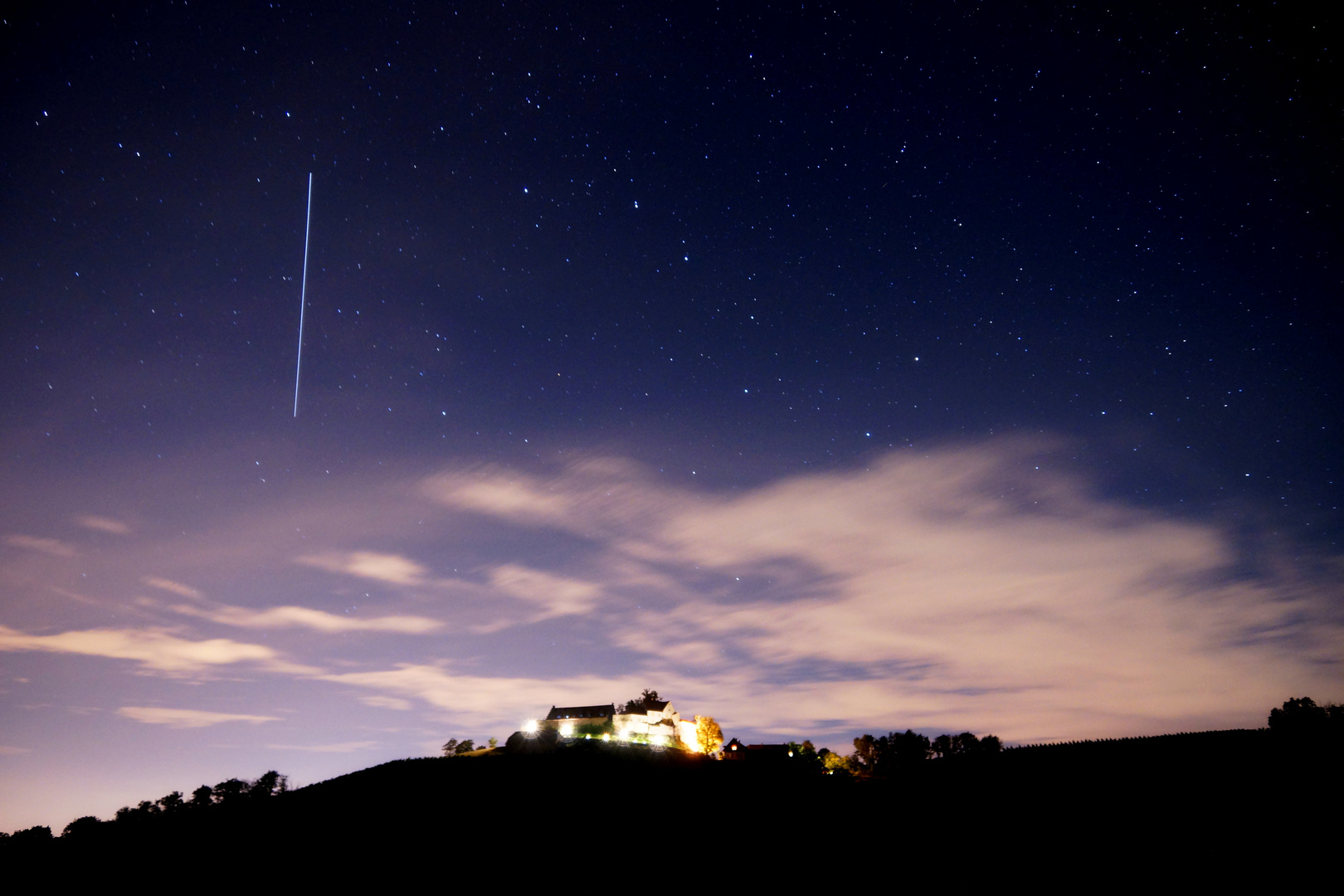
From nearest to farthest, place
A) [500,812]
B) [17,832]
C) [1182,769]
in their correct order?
1. [1182,769]
2. [500,812]
3. [17,832]

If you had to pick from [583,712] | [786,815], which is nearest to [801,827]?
[786,815]

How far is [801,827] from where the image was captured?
35.1 metres

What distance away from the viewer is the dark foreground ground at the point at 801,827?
26.4 m

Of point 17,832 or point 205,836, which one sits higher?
point 205,836

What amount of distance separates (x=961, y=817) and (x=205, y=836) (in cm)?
5468

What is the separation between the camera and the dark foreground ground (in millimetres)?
26406

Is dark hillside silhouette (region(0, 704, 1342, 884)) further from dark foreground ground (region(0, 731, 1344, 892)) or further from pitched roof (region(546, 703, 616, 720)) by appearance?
pitched roof (region(546, 703, 616, 720))

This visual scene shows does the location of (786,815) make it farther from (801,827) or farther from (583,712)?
(583,712)

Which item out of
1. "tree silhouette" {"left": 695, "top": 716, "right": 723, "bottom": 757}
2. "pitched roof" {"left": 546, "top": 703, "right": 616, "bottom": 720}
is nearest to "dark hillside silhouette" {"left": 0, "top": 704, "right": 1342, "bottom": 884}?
"pitched roof" {"left": 546, "top": 703, "right": 616, "bottom": 720}

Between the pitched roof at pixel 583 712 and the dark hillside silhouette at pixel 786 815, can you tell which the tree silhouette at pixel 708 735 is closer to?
the pitched roof at pixel 583 712

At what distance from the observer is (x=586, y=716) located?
100812mm

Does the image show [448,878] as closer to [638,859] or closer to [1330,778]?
Result: [638,859]

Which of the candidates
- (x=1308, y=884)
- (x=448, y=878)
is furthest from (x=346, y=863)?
(x=1308, y=884)

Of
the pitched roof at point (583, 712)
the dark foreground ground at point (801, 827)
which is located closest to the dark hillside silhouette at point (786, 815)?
the dark foreground ground at point (801, 827)
